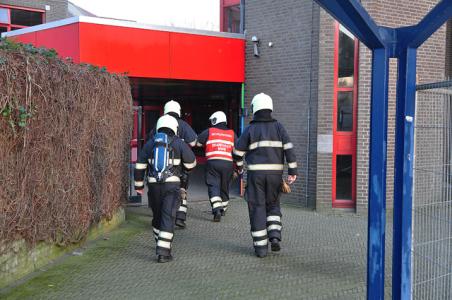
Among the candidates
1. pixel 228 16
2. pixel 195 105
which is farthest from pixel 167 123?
pixel 195 105

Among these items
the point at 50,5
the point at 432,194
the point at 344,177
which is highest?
the point at 50,5

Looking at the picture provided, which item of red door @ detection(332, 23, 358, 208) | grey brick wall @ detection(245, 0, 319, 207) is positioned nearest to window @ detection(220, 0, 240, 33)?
grey brick wall @ detection(245, 0, 319, 207)

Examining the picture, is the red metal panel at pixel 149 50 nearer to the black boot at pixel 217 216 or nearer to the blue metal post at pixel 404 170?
the black boot at pixel 217 216

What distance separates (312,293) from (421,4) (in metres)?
6.78

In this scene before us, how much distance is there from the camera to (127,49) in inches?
392

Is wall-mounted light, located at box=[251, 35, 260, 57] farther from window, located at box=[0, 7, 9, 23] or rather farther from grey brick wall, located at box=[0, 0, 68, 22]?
window, located at box=[0, 7, 9, 23]

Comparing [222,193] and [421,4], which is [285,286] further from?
[421,4]

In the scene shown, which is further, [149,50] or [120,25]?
[149,50]

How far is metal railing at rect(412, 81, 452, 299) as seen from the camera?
340 centimetres

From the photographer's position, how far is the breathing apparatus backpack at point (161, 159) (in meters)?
6.24

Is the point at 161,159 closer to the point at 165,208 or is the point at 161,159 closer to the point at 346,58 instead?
the point at 165,208

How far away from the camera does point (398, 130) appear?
356 cm

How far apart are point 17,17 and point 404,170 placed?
730 inches

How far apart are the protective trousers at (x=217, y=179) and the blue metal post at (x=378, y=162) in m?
5.19
